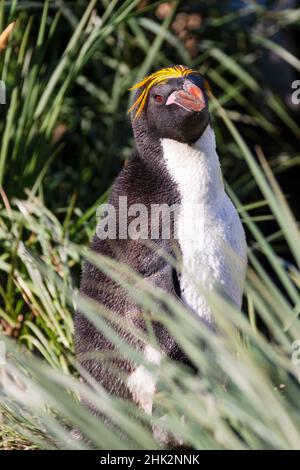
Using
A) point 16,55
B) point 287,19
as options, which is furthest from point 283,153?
point 16,55

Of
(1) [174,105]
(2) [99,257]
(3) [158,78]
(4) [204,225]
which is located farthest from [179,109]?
(2) [99,257]

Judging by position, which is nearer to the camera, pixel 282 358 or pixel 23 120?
pixel 282 358

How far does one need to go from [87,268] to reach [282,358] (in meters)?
0.93

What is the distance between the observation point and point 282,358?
138 cm

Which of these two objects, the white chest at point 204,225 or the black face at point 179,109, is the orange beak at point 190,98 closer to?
the black face at point 179,109

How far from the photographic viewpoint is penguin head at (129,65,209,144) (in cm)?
209

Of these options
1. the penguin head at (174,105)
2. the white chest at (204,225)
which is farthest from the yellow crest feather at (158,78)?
the white chest at (204,225)

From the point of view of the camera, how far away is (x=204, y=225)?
2.05 metres

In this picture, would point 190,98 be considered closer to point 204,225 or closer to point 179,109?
point 179,109

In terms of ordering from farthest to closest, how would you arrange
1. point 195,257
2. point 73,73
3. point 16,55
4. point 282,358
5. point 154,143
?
1. point 16,55
2. point 73,73
3. point 154,143
4. point 195,257
5. point 282,358

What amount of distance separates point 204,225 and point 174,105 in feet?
0.99

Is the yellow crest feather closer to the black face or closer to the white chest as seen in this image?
the black face

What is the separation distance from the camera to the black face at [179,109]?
2.09m

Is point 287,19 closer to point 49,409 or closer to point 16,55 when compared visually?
point 16,55
